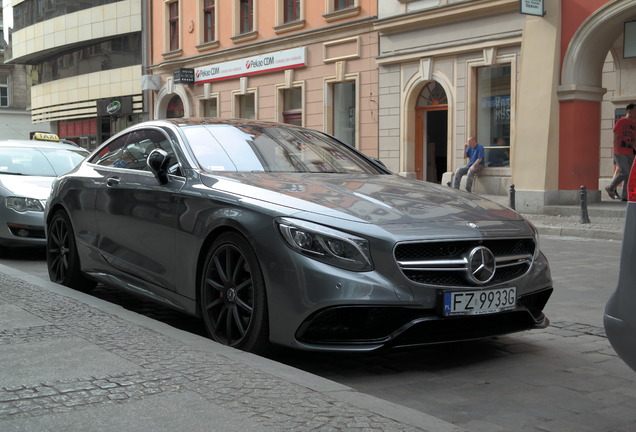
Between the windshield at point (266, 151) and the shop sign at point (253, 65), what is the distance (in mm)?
21770

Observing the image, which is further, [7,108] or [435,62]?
[7,108]

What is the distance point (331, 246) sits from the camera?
443cm

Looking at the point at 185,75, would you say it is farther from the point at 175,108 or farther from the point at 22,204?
the point at 22,204

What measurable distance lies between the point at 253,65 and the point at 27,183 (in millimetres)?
20436

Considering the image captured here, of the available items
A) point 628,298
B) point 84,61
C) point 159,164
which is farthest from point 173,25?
point 628,298

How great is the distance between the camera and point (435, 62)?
23047 mm

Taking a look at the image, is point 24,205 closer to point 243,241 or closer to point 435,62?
point 243,241

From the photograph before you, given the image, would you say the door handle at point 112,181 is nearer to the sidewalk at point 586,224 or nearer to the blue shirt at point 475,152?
the sidewalk at point 586,224

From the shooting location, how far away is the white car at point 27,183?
32.6 feet

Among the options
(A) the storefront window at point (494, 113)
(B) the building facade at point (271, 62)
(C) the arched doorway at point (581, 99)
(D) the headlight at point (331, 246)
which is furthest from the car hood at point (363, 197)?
(B) the building facade at point (271, 62)

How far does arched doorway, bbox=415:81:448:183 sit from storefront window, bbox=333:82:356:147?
284cm

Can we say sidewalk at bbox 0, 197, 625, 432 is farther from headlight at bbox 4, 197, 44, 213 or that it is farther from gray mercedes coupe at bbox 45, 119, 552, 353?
headlight at bbox 4, 197, 44, 213

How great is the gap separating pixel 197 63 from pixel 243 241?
2983 cm

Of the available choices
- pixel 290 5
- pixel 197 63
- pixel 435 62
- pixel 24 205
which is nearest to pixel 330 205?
pixel 24 205
